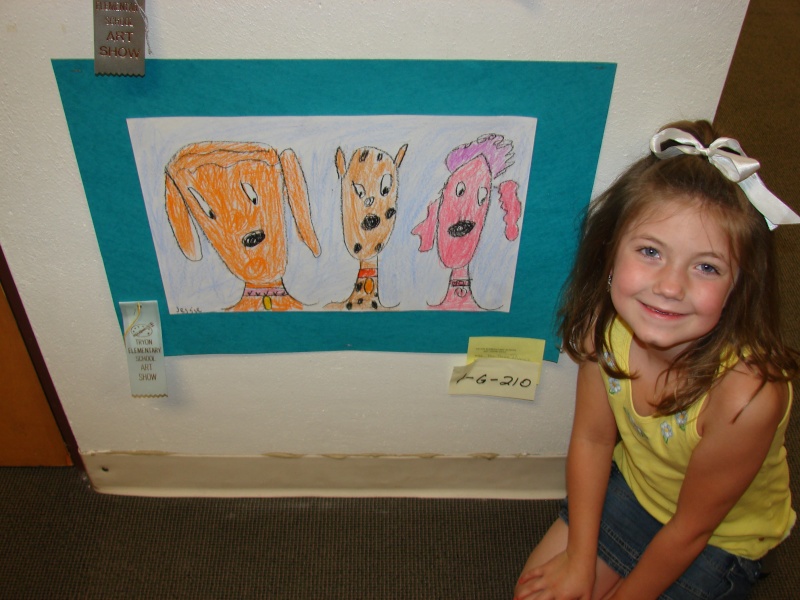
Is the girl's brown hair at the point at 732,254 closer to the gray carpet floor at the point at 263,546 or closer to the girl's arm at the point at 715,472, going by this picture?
the girl's arm at the point at 715,472

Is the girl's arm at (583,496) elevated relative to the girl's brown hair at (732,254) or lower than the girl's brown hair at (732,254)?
lower

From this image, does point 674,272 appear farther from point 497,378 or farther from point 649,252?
point 497,378

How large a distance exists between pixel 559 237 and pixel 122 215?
63 cm

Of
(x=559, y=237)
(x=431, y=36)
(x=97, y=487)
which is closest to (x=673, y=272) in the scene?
(x=559, y=237)

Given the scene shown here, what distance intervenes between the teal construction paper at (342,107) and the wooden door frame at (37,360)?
0.58 feet

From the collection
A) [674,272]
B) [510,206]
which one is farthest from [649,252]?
[510,206]

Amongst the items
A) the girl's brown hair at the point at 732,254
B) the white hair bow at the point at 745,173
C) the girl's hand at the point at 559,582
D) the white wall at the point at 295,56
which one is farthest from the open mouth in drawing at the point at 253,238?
the girl's hand at the point at 559,582

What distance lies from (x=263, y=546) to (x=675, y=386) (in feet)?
2.70

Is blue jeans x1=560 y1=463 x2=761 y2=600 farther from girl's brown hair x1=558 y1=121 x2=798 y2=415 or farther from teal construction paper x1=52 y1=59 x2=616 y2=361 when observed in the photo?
teal construction paper x1=52 y1=59 x2=616 y2=361

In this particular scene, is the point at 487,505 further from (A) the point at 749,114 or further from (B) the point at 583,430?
(A) the point at 749,114

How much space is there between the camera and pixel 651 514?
42.2 inches

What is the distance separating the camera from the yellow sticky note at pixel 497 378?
1.10 m

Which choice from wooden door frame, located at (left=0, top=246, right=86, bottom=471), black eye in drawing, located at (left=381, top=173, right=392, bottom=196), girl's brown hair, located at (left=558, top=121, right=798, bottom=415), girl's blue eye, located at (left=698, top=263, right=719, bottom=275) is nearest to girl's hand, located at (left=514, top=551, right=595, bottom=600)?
girl's brown hair, located at (left=558, top=121, right=798, bottom=415)

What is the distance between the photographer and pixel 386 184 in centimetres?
88
